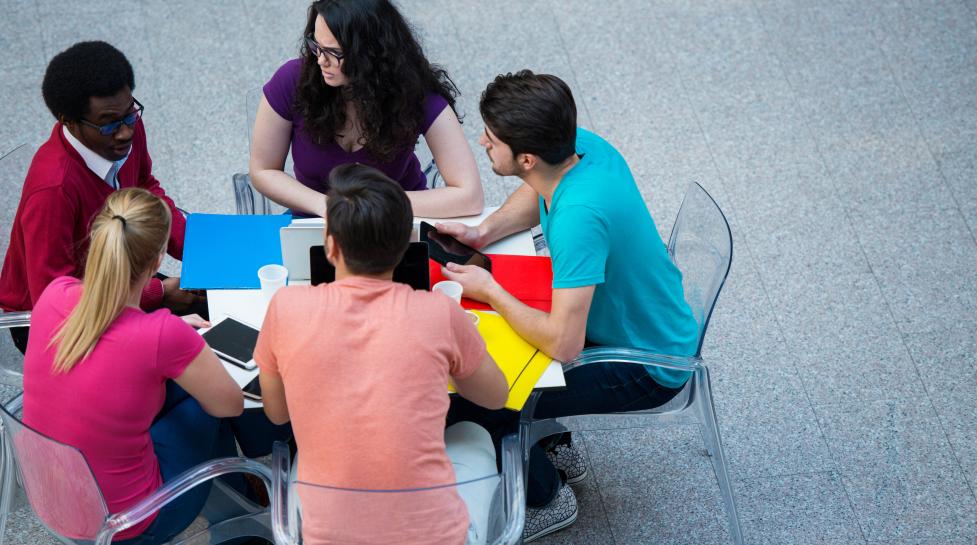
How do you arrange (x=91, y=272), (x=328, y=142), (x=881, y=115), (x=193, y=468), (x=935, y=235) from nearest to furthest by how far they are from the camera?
(x=91, y=272) → (x=193, y=468) → (x=328, y=142) → (x=935, y=235) → (x=881, y=115)

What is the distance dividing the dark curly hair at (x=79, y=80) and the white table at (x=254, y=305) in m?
0.53

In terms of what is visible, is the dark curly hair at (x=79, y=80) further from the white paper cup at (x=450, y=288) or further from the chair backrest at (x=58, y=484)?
the white paper cup at (x=450, y=288)

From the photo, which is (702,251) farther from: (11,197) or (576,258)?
(11,197)

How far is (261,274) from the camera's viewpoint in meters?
2.20

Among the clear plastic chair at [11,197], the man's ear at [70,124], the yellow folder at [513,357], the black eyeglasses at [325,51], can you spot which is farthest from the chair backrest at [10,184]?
the yellow folder at [513,357]

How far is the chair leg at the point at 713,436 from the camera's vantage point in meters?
2.38

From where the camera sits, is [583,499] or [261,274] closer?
[261,274]

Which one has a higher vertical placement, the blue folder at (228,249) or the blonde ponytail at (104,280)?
the blonde ponytail at (104,280)

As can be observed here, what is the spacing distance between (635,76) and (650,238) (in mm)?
1951

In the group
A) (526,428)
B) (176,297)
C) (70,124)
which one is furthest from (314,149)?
(526,428)

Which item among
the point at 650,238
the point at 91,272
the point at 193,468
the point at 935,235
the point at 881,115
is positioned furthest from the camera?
the point at 881,115

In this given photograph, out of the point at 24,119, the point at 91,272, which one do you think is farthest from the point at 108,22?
the point at 91,272

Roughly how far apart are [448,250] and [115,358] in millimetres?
864

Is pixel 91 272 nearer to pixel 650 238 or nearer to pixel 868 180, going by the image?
pixel 650 238
